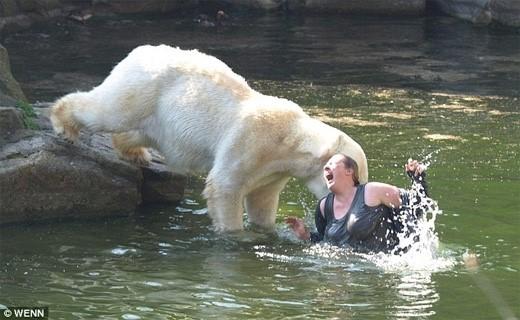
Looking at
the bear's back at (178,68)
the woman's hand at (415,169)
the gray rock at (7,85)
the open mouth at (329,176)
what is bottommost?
the open mouth at (329,176)

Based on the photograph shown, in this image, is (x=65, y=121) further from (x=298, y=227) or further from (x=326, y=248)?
(x=326, y=248)

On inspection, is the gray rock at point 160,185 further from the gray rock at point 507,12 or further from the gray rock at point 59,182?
the gray rock at point 507,12

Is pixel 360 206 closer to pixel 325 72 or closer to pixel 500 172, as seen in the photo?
pixel 500 172

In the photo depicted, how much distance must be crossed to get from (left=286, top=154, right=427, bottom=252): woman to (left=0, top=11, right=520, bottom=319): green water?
216mm

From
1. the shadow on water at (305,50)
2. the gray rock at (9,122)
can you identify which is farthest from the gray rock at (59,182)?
the shadow on water at (305,50)

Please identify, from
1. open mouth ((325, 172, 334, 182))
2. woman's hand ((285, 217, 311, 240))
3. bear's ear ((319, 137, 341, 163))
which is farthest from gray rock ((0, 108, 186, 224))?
open mouth ((325, 172, 334, 182))

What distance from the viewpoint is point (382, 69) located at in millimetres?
16641

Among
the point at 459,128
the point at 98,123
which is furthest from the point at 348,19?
the point at 98,123

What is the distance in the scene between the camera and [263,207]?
8.91m

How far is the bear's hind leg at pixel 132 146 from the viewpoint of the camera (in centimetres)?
920

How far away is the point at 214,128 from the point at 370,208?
1547mm

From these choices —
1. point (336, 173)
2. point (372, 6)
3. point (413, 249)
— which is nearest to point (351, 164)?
point (336, 173)

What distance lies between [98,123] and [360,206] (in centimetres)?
255

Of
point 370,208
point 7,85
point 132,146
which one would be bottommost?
point 370,208
